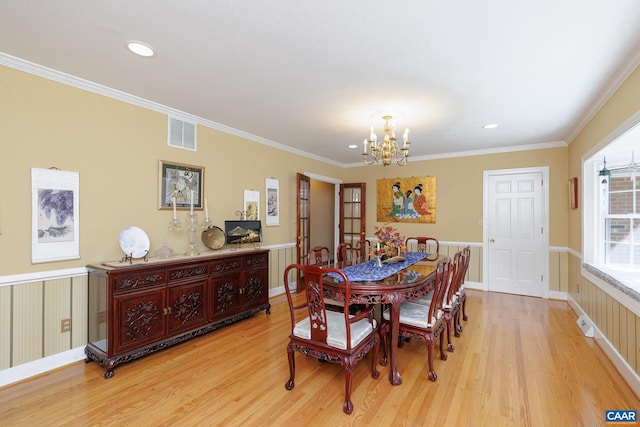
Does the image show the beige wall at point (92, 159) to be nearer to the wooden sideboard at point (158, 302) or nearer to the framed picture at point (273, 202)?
the wooden sideboard at point (158, 302)

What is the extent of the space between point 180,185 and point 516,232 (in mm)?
5237

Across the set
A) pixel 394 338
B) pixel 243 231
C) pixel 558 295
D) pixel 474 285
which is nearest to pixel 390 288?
pixel 394 338

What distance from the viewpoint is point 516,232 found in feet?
16.7

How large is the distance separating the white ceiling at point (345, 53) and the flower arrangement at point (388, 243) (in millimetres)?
1358

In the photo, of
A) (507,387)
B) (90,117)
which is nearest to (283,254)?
(90,117)

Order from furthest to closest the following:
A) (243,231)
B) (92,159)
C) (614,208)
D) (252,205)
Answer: (252,205) → (243,231) → (614,208) → (92,159)

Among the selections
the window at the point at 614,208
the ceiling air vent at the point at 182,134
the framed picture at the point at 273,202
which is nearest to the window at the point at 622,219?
the window at the point at 614,208

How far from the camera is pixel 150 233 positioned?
320 cm

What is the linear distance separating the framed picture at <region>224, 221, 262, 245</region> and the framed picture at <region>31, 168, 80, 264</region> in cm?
158

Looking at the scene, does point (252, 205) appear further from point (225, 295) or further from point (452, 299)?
point (452, 299)

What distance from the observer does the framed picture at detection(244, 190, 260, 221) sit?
14.2 feet

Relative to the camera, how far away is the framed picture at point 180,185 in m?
3.30

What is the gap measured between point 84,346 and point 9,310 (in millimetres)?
657

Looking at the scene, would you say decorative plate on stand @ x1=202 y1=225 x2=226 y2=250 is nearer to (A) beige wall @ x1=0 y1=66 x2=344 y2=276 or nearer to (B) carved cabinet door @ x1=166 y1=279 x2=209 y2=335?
(A) beige wall @ x1=0 y1=66 x2=344 y2=276
